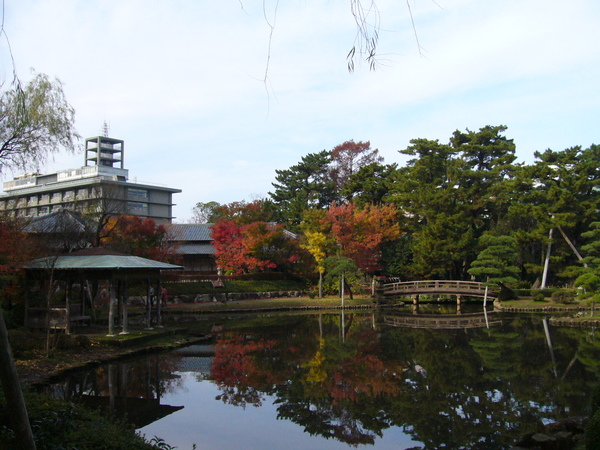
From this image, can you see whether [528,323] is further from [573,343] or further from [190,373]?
[190,373]

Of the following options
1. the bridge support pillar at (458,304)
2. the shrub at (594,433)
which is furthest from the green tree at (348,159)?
the shrub at (594,433)

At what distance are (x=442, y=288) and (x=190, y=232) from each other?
2223 centimetres

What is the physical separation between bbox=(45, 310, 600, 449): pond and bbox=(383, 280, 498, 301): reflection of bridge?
12.0 m

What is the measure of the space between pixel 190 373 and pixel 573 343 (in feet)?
38.1

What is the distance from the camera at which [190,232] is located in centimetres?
4416

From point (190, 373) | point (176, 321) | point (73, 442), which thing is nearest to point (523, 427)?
point (73, 442)

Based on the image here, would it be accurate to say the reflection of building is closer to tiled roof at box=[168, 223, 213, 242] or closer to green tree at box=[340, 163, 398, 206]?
tiled roof at box=[168, 223, 213, 242]

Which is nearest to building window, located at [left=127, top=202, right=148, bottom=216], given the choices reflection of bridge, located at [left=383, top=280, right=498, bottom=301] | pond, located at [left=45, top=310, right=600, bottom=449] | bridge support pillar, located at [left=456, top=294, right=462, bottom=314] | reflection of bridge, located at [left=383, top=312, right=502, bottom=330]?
reflection of bridge, located at [left=383, top=280, right=498, bottom=301]

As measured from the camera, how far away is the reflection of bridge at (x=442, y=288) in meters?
30.5

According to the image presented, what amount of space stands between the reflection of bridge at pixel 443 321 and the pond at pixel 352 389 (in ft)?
10.9

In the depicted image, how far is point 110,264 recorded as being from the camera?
1523 cm

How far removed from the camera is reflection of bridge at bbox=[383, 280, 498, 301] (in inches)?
1199

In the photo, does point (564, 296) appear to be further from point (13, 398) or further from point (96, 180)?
point (96, 180)

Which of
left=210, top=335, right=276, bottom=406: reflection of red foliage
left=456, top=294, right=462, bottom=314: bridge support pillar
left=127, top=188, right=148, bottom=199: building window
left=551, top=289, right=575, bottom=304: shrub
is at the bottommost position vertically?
left=210, top=335, right=276, bottom=406: reflection of red foliage
